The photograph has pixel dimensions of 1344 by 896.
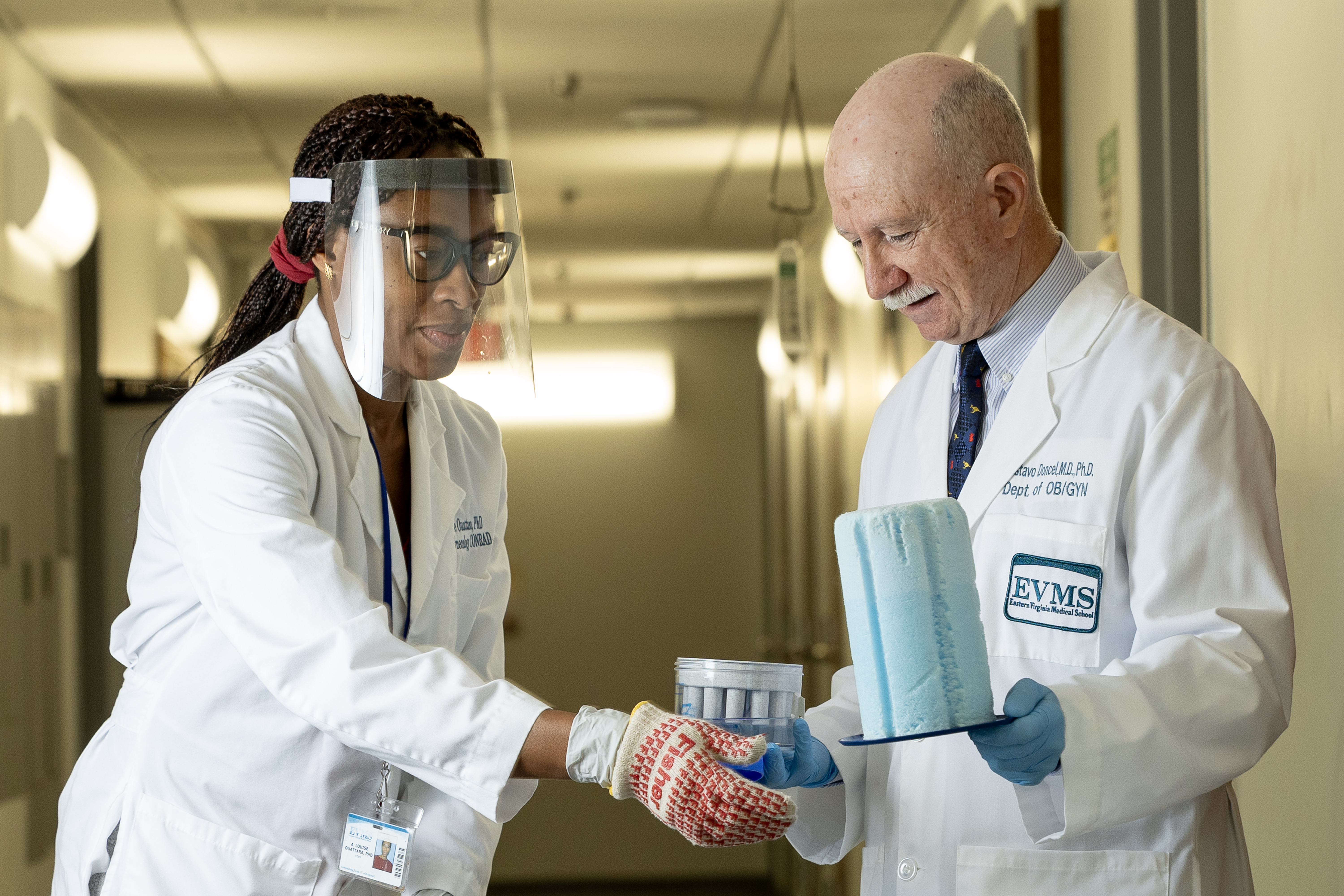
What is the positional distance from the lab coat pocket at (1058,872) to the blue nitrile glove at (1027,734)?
0.64 feet

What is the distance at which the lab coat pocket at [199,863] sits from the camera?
4.45ft

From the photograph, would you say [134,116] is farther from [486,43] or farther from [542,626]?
[542,626]

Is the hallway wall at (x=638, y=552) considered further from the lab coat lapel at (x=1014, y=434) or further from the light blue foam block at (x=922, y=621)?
the light blue foam block at (x=922, y=621)

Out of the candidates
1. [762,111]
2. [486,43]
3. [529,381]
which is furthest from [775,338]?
[529,381]

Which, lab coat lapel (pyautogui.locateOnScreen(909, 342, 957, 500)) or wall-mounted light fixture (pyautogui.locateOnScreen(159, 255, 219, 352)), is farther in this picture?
wall-mounted light fixture (pyautogui.locateOnScreen(159, 255, 219, 352))

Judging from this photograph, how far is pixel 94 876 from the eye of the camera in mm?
1438

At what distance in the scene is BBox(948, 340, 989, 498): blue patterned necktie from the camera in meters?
1.51

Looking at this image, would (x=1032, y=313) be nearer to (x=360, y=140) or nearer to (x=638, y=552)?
(x=360, y=140)

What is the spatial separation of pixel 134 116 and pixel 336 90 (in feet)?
2.56

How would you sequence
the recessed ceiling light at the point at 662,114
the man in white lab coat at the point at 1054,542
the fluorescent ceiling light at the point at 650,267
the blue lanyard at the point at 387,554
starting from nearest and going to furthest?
the man in white lab coat at the point at 1054,542 < the blue lanyard at the point at 387,554 < the recessed ceiling light at the point at 662,114 < the fluorescent ceiling light at the point at 650,267

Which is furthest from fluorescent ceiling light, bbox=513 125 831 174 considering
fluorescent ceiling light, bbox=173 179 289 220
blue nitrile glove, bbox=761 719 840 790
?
blue nitrile glove, bbox=761 719 840 790

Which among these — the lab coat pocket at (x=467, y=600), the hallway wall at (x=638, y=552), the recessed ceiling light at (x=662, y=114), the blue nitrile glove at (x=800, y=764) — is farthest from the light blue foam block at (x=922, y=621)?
the hallway wall at (x=638, y=552)

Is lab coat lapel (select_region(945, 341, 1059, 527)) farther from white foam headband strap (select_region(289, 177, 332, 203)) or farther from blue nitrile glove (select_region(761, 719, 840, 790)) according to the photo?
white foam headband strap (select_region(289, 177, 332, 203))

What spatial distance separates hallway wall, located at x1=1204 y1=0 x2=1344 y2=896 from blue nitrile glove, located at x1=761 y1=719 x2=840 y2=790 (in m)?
0.64
